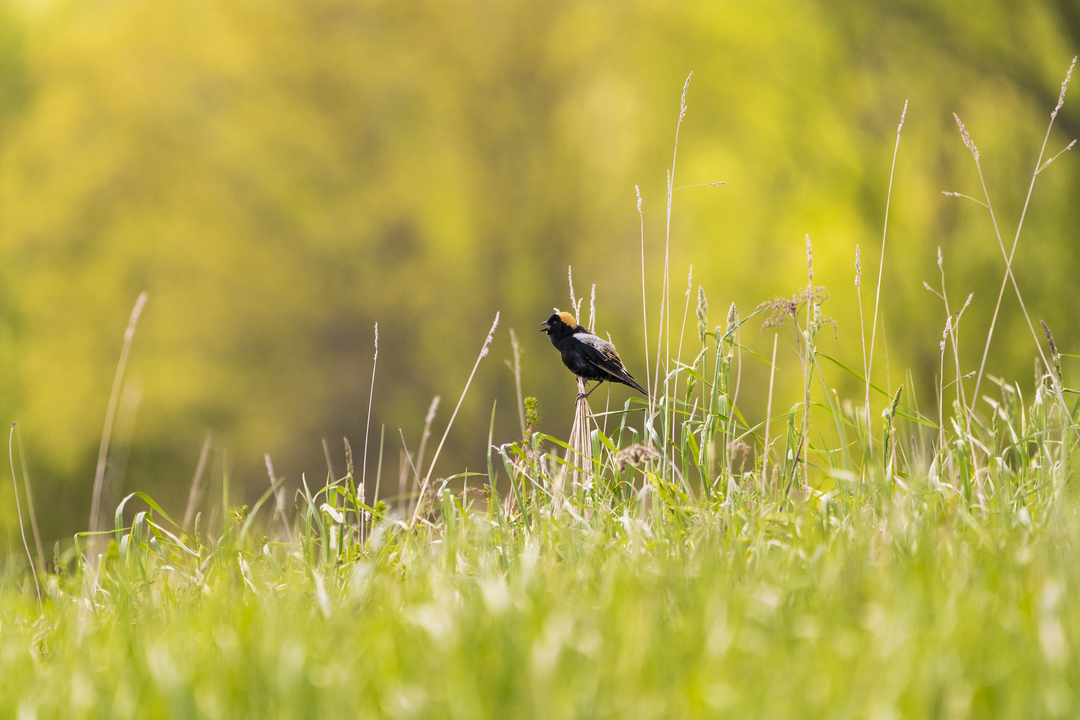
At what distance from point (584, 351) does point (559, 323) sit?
0.16 meters

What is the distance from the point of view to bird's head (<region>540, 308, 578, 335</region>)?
8.61ft

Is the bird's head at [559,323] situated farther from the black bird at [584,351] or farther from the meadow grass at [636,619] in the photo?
the meadow grass at [636,619]

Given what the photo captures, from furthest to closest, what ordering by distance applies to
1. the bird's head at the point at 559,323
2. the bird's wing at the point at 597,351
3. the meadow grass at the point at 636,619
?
the bird's head at the point at 559,323 < the bird's wing at the point at 597,351 < the meadow grass at the point at 636,619

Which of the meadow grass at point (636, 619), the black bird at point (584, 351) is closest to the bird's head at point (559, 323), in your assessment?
the black bird at point (584, 351)

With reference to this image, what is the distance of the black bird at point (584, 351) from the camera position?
2529 mm

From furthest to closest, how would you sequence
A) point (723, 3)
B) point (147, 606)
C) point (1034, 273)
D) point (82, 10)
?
1. point (82, 10)
2. point (723, 3)
3. point (1034, 273)
4. point (147, 606)

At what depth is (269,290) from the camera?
18.5 feet

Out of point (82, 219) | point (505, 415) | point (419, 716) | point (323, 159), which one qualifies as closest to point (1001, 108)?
point (505, 415)

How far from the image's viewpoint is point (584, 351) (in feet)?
8.37

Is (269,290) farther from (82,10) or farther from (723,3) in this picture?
(723,3)

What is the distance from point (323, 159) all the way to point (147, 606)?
15.6 ft

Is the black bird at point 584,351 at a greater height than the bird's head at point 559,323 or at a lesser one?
lesser

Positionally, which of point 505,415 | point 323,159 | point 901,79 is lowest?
point 505,415

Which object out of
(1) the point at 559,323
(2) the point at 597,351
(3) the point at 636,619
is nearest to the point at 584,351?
(2) the point at 597,351
